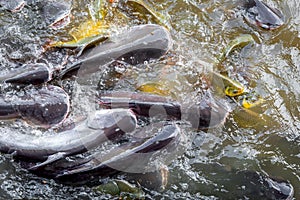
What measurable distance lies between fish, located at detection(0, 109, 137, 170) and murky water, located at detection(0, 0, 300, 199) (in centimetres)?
10

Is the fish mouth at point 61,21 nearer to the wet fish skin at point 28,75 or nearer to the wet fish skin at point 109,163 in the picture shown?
the wet fish skin at point 28,75

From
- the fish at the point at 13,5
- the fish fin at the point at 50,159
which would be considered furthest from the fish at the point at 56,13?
the fish fin at the point at 50,159

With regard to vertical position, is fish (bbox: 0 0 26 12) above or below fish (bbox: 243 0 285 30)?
above

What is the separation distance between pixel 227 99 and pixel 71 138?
36.2 inches

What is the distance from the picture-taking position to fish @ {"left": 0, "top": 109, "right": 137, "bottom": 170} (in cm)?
221

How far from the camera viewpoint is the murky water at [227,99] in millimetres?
2316

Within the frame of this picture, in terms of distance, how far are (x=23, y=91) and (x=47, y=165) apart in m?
0.46

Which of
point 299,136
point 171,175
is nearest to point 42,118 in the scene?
point 171,175

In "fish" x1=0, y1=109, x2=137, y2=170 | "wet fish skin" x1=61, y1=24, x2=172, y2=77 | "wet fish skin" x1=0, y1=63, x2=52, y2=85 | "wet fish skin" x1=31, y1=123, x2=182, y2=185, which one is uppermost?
"wet fish skin" x1=61, y1=24, x2=172, y2=77

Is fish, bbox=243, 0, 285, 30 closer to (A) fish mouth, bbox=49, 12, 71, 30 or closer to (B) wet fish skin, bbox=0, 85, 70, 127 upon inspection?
(A) fish mouth, bbox=49, 12, 71, 30

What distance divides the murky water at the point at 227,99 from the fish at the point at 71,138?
0.32 ft

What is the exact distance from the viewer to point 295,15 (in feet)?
9.67

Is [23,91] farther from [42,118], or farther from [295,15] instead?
[295,15]

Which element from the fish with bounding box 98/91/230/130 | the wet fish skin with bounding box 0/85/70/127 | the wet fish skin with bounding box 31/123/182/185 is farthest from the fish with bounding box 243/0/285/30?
the wet fish skin with bounding box 0/85/70/127
